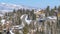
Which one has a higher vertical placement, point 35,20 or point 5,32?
point 35,20

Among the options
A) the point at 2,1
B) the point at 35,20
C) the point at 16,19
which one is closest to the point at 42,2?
the point at 35,20

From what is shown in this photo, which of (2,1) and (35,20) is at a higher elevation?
(2,1)

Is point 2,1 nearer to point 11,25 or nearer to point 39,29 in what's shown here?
point 11,25

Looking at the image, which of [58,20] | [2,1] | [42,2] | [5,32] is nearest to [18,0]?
[2,1]

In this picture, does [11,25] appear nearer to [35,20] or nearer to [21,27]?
[21,27]

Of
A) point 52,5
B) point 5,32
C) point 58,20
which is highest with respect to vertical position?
point 52,5

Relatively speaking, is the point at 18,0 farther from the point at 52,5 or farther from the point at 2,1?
the point at 52,5

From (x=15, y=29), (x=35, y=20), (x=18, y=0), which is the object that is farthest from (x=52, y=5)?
(x=15, y=29)
